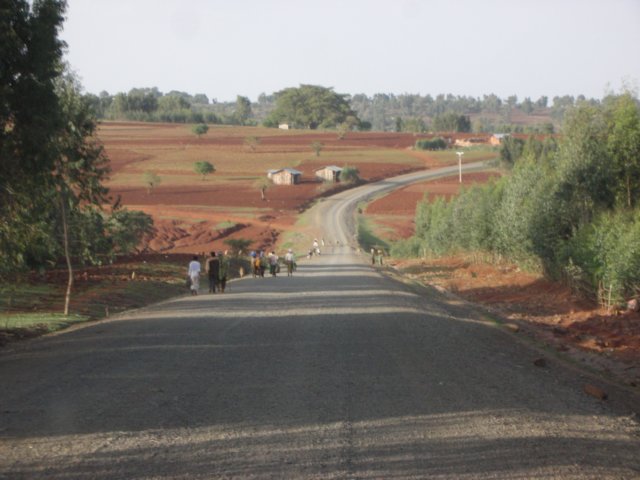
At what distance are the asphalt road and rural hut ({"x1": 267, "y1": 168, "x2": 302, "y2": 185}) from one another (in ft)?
347

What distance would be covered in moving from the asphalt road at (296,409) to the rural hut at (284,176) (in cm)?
10573

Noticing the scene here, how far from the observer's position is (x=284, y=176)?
124 metres

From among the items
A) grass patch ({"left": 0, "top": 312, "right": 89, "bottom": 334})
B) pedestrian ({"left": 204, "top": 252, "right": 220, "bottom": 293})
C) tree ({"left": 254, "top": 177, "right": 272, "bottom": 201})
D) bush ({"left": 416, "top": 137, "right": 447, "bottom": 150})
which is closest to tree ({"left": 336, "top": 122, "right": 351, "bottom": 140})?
bush ({"left": 416, "top": 137, "right": 447, "bottom": 150})

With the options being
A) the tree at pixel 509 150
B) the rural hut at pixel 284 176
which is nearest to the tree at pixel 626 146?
the tree at pixel 509 150

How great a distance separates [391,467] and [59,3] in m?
11.4

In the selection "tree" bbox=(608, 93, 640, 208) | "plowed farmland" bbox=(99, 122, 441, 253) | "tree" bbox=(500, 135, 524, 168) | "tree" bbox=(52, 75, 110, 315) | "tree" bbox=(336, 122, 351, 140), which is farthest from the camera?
"tree" bbox=(336, 122, 351, 140)

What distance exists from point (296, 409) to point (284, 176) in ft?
376

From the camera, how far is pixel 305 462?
755 cm

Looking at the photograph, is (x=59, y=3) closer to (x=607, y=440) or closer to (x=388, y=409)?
(x=388, y=409)

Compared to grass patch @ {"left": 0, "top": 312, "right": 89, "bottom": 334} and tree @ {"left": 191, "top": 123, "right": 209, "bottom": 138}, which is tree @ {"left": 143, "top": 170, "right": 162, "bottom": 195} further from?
grass patch @ {"left": 0, "top": 312, "right": 89, "bottom": 334}

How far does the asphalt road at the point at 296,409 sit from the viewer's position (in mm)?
7543

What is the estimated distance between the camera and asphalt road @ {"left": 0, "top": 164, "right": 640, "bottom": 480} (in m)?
7.54

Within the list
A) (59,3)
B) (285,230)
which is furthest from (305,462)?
(285,230)

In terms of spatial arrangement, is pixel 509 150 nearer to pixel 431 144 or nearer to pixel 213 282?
pixel 431 144
